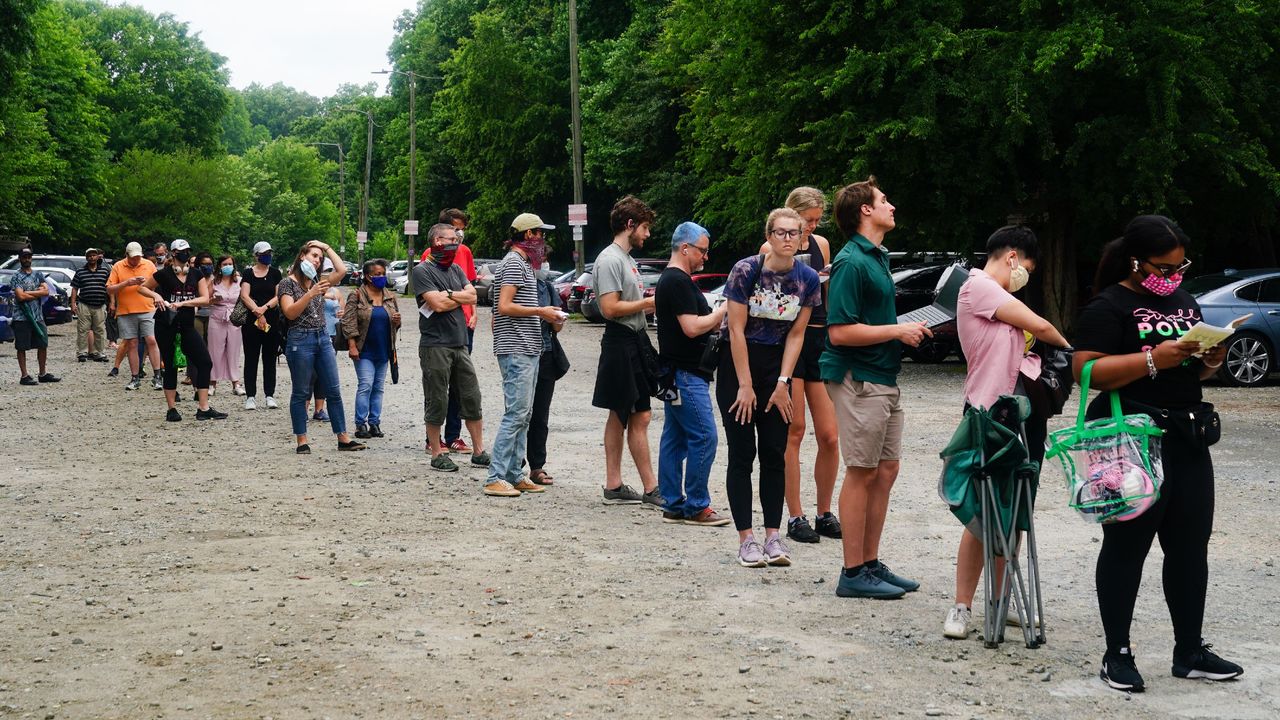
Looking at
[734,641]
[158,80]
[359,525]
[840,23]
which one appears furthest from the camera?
[158,80]

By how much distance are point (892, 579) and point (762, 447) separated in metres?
1.05

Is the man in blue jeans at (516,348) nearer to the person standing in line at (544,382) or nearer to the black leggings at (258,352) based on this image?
the person standing in line at (544,382)

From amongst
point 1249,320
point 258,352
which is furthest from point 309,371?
point 1249,320

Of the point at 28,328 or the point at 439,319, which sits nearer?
the point at 439,319

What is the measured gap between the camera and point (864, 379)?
21.3ft

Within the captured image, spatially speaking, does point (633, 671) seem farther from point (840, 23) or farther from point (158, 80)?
point (158, 80)

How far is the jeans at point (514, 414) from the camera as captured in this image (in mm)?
9492

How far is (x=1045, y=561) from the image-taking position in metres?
7.50

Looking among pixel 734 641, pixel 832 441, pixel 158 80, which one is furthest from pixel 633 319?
pixel 158 80

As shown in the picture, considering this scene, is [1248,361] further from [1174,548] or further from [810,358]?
[1174,548]

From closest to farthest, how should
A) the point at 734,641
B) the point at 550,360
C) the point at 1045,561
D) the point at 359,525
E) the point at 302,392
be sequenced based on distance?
1. the point at 734,641
2. the point at 1045,561
3. the point at 359,525
4. the point at 550,360
5. the point at 302,392

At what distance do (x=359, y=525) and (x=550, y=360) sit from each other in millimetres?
2045

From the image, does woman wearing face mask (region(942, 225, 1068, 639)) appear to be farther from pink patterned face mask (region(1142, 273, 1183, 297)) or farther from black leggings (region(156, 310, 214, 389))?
black leggings (region(156, 310, 214, 389))

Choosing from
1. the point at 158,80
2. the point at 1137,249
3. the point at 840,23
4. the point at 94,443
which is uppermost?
the point at 158,80
